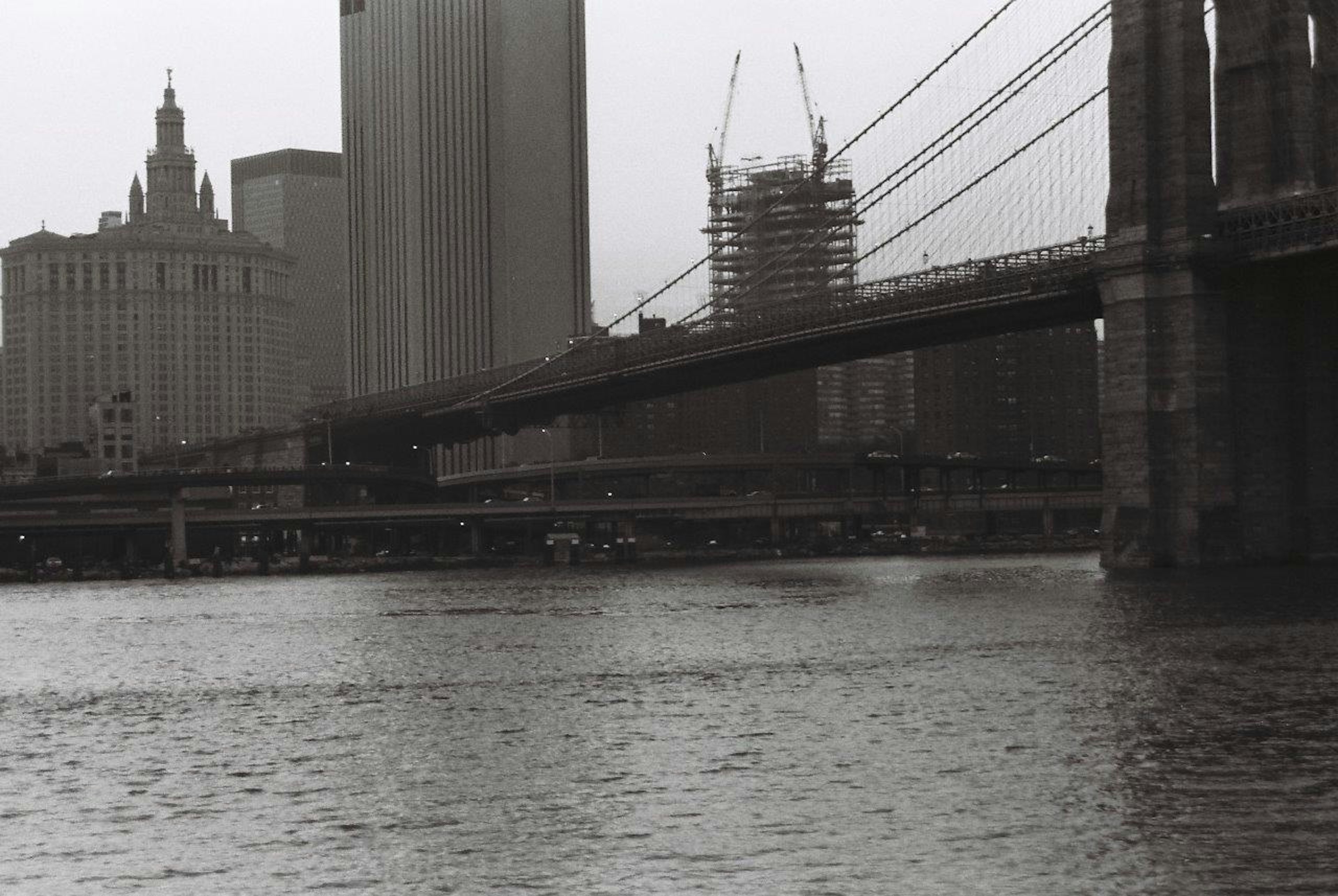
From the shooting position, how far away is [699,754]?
35.6 meters

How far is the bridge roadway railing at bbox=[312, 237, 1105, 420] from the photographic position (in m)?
85.7

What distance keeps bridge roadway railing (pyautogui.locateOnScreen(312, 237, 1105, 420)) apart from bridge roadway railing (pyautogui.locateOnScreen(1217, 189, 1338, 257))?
5.74 meters

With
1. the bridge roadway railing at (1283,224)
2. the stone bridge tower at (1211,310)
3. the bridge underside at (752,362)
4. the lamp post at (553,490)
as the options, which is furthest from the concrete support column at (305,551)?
the bridge roadway railing at (1283,224)

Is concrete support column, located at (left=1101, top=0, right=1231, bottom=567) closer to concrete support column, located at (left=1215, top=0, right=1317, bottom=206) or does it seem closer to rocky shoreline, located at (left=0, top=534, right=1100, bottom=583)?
concrete support column, located at (left=1215, top=0, right=1317, bottom=206)

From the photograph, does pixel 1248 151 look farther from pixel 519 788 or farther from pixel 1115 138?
pixel 519 788

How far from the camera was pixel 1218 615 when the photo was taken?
2324 inches

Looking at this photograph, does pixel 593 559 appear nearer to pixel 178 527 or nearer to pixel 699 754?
pixel 178 527

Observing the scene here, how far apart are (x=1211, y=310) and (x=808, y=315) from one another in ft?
77.7

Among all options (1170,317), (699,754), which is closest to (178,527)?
(1170,317)

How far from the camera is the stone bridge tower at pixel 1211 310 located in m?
78.8

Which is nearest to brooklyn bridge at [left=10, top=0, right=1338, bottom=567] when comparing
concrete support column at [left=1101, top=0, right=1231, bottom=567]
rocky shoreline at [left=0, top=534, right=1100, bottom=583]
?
concrete support column at [left=1101, top=0, right=1231, bottom=567]

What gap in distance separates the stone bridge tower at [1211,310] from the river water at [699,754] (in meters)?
12.9

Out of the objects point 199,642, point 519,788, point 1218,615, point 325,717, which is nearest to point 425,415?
point 199,642

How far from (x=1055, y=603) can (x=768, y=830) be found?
40445 mm
